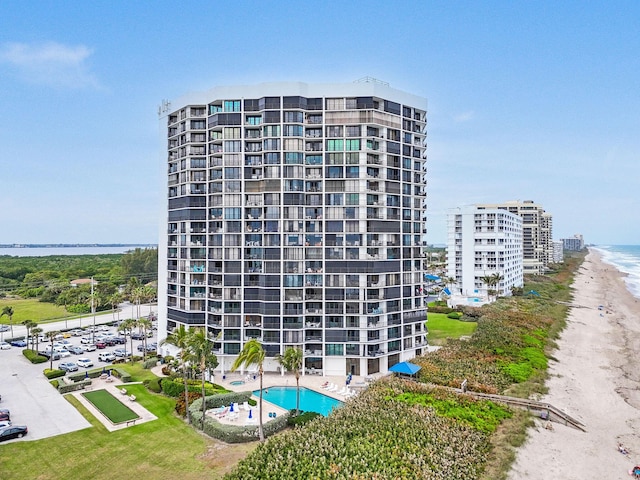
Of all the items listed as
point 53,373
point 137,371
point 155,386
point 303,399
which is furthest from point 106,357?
point 303,399

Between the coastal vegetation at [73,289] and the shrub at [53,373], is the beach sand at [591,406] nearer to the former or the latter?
the shrub at [53,373]

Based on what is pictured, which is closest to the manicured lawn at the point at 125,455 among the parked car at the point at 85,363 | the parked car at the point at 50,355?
the parked car at the point at 85,363

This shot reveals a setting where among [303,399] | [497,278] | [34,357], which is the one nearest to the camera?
[303,399]

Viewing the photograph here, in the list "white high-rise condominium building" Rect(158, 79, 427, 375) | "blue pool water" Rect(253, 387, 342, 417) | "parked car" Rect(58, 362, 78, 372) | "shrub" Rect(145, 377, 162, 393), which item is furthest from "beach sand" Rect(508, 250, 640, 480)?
"parked car" Rect(58, 362, 78, 372)

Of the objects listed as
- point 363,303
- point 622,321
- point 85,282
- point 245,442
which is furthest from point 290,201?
point 85,282

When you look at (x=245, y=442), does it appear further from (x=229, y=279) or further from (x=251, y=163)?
(x=251, y=163)

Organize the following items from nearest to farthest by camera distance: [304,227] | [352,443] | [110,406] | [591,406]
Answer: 1. [352,443]
2. [110,406]
3. [591,406]
4. [304,227]

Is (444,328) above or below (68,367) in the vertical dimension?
above

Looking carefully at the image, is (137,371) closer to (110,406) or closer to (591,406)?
(110,406)
